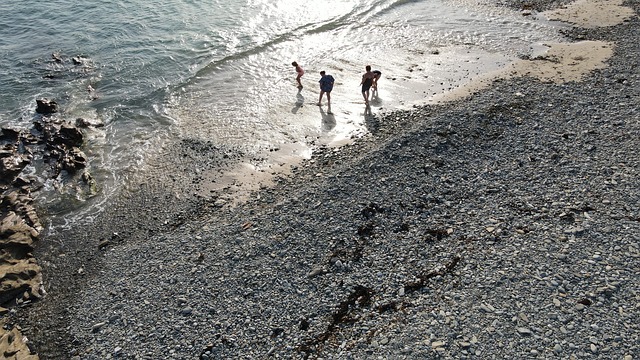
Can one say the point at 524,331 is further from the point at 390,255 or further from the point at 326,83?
the point at 326,83

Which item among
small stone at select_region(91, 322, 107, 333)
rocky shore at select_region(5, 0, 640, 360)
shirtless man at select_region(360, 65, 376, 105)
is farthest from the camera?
shirtless man at select_region(360, 65, 376, 105)

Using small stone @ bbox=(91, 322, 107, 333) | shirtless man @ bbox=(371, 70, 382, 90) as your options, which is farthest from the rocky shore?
shirtless man @ bbox=(371, 70, 382, 90)

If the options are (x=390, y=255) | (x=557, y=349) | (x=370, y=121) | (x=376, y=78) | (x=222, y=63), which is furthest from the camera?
(x=222, y=63)

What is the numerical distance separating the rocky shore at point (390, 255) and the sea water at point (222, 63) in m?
2.83

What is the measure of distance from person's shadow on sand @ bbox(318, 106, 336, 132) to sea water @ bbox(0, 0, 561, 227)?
55 millimetres

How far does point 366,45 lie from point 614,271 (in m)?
23.5

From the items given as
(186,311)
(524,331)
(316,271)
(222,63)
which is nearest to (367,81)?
(222,63)

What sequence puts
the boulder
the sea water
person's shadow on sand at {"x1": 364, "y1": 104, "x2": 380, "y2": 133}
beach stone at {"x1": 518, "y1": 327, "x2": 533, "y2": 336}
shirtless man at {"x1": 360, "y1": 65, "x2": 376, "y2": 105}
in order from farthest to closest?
1. the boulder
2. shirtless man at {"x1": 360, "y1": 65, "x2": 376, "y2": 105}
3. the sea water
4. person's shadow on sand at {"x1": 364, "y1": 104, "x2": 380, "y2": 133}
5. beach stone at {"x1": 518, "y1": 327, "x2": 533, "y2": 336}

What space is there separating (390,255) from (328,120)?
11310 mm

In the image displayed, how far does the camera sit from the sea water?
2364 centimetres

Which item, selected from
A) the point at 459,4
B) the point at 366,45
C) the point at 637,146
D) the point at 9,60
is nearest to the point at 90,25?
the point at 9,60

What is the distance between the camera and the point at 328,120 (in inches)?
952

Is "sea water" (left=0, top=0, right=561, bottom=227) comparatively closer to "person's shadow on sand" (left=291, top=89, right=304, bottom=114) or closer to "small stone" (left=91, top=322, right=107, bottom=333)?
"person's shadow on sand" (left=291, top=89, right=304, bottom=114)

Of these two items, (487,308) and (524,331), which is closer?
(524,331)
